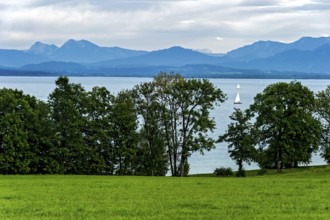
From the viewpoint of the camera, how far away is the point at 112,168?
56.5 m

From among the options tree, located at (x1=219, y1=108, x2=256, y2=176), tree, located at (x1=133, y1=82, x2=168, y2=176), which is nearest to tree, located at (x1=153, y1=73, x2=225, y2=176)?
tree, located at (x1=133, y1=82, x2=168, y2=176)

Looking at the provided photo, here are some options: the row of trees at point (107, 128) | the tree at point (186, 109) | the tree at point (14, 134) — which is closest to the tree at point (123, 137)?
the row of trees at point (107, 128)

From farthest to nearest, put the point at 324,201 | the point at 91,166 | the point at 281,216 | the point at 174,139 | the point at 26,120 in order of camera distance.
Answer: the point at 174,139 < the point at 91,166 < the point at 26,120 < the point at 324,201 < the point at 281,216

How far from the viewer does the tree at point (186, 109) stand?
5794 centimetres

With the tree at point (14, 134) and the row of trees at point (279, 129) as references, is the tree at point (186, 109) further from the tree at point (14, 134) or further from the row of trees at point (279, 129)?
the tree at point (14, 134)

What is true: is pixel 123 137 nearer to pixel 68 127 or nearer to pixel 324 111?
pixel 68 127

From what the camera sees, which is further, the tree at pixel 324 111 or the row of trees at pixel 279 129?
the tree at pixel 324 111

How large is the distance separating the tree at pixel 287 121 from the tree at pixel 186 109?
5.86 meters

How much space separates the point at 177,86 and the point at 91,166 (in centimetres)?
1369

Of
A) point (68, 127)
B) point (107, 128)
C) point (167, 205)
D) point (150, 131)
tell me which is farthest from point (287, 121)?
point (167, 205)

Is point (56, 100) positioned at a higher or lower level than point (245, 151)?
higher

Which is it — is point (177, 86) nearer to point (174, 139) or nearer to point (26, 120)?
point (174, 139)

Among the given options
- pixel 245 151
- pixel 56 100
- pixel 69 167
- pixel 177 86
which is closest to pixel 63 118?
pixel 56 100

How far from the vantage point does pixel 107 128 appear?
2213 inches
